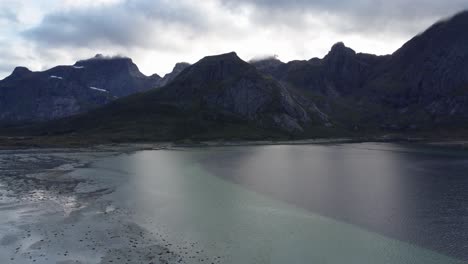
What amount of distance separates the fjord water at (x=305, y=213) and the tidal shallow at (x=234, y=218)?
18 cm

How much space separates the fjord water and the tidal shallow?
18 cm

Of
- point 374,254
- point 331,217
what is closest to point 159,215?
point 331,217

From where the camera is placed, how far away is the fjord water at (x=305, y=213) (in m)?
45.6

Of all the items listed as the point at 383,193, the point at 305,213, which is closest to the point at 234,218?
the point at 305,213

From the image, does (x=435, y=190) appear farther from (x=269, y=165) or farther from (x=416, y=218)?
(x=269, y=165)

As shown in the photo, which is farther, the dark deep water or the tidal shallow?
the dark deep water

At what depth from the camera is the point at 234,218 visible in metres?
61.5

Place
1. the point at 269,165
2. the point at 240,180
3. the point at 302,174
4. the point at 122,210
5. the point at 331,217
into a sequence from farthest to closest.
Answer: the point at 269,165
the point at 302,174
the point at 240,180
the point at 122,210
the point at 331,217

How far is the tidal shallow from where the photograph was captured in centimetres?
4447

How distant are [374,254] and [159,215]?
3554 centimetres

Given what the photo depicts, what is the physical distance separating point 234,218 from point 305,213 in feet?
42.1

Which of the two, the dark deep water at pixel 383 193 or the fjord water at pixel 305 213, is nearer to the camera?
the fjord water at pixel 305 213

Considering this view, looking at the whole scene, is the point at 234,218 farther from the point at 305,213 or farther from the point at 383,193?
the point at 383,193

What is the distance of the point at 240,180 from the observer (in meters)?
101
